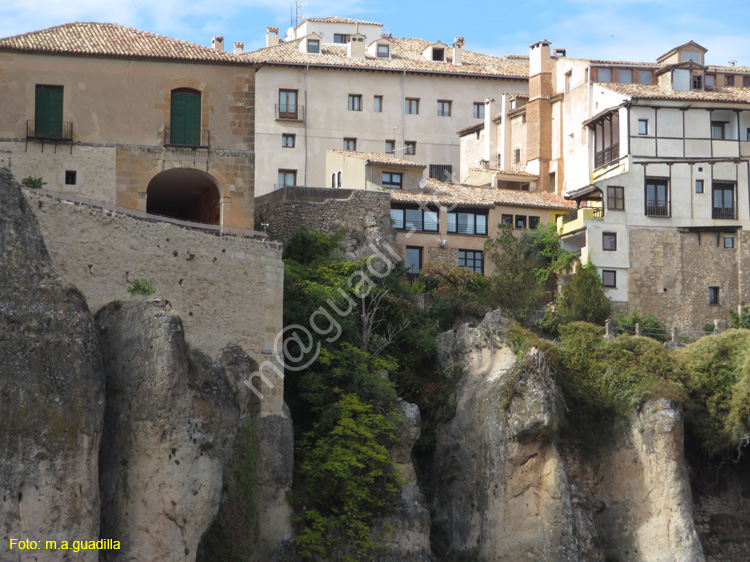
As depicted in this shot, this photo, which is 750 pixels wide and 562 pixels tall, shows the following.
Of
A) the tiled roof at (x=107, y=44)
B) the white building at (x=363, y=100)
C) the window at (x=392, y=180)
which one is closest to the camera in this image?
the tiled roof at (x=107, y=44)

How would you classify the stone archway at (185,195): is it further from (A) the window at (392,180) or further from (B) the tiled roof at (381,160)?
(A) the window at (392,180)

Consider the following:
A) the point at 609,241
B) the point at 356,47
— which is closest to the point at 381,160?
the point at 609,241

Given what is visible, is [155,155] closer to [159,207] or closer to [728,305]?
[159,207]

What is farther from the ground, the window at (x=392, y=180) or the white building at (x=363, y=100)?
the white building at (x=363, y=100)

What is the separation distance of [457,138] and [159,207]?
24.2m

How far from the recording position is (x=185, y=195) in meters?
51.6

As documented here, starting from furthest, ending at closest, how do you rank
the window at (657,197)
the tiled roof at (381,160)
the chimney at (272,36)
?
1. the chimney at (272,36)
2. the tiled roof at (381,160)
3. the window at (657,197)

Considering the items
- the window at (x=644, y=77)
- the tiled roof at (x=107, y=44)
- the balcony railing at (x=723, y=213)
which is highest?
the window at (x=644, y=77)

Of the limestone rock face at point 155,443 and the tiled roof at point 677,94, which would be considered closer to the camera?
the limestone rock face at point 155,443

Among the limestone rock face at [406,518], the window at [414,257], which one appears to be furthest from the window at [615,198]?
the limestone rock face at [406,518]

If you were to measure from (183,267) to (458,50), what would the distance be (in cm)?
3717

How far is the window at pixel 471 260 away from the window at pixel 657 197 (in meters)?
7.09

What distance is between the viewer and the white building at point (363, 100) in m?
69.1

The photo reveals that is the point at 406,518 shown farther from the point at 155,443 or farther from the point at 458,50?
the point at 458,50
